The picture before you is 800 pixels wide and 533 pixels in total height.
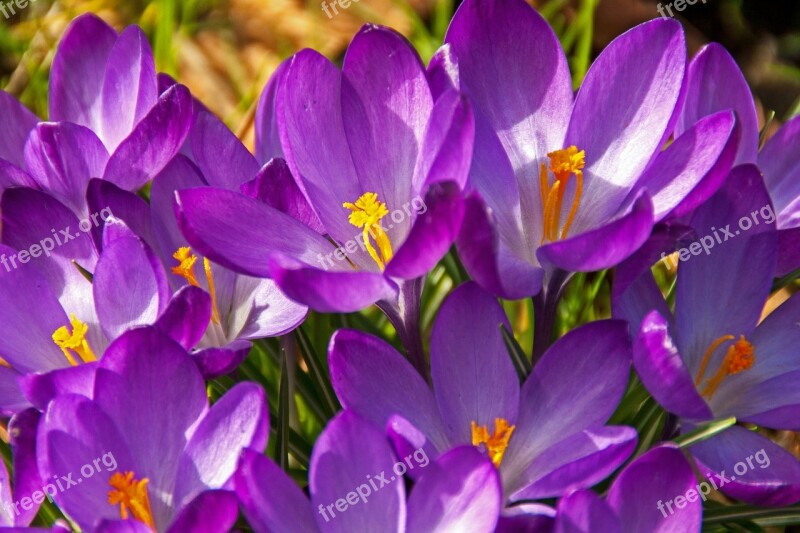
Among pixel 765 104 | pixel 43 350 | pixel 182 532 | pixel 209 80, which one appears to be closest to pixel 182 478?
pixel 182 532

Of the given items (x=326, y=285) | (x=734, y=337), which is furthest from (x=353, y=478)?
(x=734, y=337)

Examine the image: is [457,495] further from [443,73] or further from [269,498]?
[443,73]

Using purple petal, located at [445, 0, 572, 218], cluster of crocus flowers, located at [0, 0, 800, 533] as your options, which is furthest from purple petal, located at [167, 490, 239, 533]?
purple petal, located at [445, 0, 572, 218]

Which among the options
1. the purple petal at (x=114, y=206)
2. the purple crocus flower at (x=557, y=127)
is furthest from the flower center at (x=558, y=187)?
the purple petal at (x=114, y=206)

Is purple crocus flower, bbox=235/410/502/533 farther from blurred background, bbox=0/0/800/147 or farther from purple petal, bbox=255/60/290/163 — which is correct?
blurred background, bbox=0/0/800/147

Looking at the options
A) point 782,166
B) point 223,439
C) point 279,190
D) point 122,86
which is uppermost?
point 122,86
